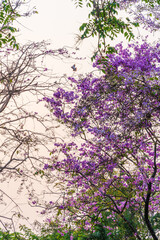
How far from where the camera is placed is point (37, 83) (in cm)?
646

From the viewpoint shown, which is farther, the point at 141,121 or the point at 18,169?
the point at 18,169

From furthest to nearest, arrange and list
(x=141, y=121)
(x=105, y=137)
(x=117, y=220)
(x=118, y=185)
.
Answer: (x=117, y=220) → (x=118, y=185) → (x=105, y=137) → (x=141, y=121)

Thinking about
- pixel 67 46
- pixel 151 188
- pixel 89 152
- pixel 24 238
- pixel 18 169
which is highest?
pixel 67 46

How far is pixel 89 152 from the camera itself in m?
7.80

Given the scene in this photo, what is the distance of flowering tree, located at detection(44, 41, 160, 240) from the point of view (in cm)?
605

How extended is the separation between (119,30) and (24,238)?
757cm

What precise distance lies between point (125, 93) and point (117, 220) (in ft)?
15.8

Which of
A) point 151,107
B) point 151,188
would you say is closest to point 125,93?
point 151,107

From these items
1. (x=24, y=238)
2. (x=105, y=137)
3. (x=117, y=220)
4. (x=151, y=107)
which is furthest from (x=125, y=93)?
(x=24, y=238)

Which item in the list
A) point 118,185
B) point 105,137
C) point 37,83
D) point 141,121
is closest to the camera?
point 141,121

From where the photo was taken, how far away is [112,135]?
19.0 feet

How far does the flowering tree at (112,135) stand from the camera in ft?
19.9

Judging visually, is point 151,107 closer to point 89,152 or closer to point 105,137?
point 105,137

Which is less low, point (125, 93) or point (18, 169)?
point (125, 93)
